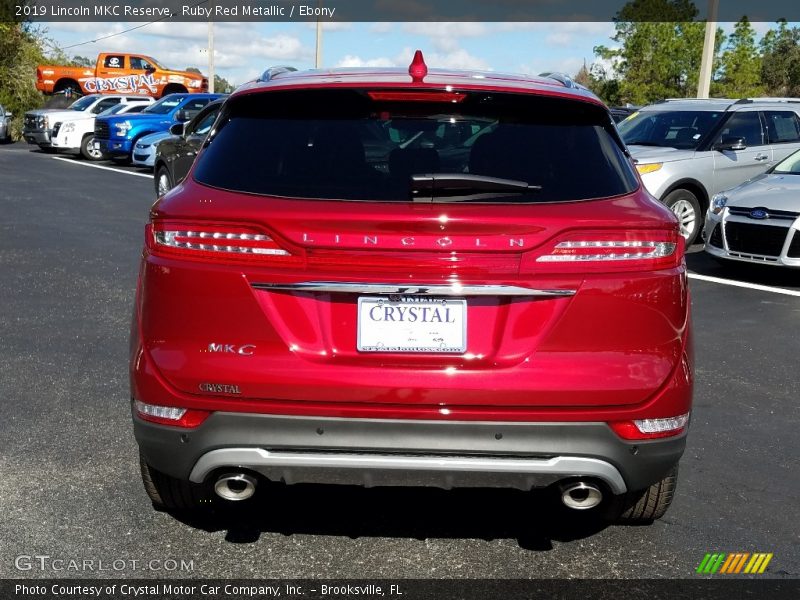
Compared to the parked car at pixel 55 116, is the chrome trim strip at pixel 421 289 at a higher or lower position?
higher

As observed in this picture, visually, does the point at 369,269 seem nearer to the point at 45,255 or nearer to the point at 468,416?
the point at 468,416

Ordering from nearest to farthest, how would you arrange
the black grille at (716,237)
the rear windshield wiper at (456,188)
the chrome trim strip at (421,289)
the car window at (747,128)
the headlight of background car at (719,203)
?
the chrome trim strip at (421,289), the rear windshield wiper at (456,188), the black grille at (716,237), the headlight of background car at (719,203), the car window at (747,128)

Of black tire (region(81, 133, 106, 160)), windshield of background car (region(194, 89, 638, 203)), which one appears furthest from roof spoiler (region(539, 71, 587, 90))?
black tire (region(81, 133, 106, 160))

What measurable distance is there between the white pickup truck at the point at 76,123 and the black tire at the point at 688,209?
61.5 feet

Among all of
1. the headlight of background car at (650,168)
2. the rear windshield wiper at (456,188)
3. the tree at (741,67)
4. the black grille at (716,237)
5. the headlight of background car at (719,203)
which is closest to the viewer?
the rear windshield wiper at (456,188)

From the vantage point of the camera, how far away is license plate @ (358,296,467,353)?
10.1 feet

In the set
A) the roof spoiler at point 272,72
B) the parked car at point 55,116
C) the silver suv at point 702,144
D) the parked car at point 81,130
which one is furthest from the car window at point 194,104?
the roof spoiler at point 272,72

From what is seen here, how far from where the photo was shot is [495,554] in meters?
3.64

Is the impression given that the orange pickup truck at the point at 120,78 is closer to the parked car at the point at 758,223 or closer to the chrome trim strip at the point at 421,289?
the parked car at the point at 758,223

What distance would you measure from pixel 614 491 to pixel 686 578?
54 cm

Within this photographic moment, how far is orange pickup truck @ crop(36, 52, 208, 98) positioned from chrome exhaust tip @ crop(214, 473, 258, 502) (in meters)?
40.4

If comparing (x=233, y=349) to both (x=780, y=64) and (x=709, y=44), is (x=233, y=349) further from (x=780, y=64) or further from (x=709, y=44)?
(x=780, y=64)

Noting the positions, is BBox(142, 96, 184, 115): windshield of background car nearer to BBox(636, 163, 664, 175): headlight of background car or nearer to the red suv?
BBox(636, 163, 664, 175): headlight of background car

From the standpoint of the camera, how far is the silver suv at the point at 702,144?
1187 cm
